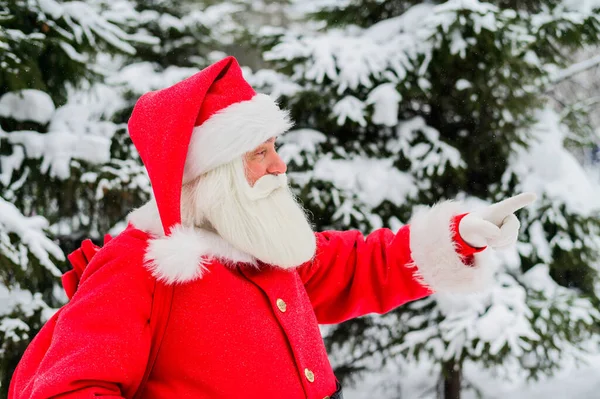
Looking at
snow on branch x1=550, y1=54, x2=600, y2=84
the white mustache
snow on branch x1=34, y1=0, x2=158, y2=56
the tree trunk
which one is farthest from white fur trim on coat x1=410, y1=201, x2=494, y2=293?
snow on branch x1=550, y1=54, x2=600, y2=84

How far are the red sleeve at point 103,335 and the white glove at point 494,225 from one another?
0.95 metres

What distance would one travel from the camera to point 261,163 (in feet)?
5.70

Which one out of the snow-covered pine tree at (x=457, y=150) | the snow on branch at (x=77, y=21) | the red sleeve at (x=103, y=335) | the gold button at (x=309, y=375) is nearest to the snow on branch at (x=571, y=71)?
the snow-covered pine tree at (x=457, y=150)

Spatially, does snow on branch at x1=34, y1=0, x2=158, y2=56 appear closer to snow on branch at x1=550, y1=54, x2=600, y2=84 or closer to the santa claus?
the santa claus

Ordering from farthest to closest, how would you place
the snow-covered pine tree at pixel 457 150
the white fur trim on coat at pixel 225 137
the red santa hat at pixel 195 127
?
the snow-covered pine tree at pixel 457 150
the white fur trim on coat at pixel 225 137
the red santa hat at pixel 195 127

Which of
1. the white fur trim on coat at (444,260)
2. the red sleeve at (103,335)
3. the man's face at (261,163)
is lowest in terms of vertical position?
the white fur trim on coat at (444,260)

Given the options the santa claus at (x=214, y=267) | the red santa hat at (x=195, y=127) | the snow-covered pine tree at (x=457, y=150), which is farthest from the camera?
the snow-covered pine tree at (x=457, y=150)

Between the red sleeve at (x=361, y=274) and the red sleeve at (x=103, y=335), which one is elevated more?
the red sleeve at (x=103, y=335)

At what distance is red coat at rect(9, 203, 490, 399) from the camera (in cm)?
134

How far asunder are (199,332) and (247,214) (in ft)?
A: 1.16

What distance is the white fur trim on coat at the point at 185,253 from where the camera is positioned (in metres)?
1.46

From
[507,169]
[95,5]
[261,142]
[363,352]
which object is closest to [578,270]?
[507,169]

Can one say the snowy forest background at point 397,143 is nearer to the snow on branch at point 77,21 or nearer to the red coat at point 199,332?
the snow on branch at point 77,21

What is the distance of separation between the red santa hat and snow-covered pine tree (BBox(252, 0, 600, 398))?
1794mm
